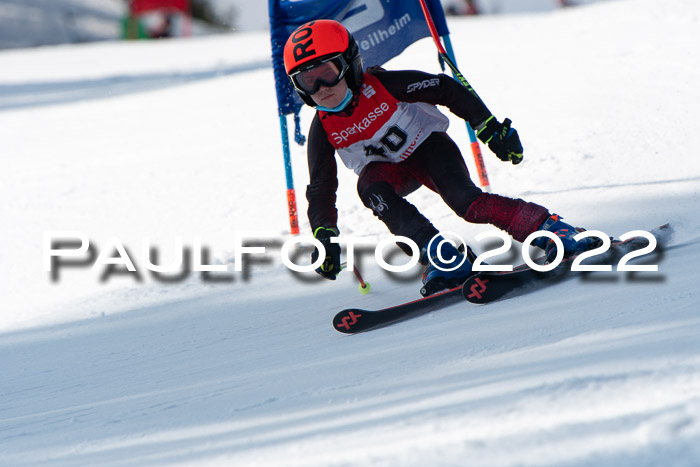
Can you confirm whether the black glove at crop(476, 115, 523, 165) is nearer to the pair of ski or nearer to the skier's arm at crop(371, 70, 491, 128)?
the skier's arm at crop(371, 70, 491, 128)

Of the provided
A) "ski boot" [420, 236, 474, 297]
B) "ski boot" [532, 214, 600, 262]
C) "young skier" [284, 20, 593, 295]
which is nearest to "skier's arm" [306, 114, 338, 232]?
"young skier" [284, 20, 593, 295]

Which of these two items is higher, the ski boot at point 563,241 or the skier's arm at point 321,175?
the skier's arm at point 321,175

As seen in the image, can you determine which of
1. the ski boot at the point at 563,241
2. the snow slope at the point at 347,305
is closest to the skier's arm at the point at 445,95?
the ski boot at the point at 563,241

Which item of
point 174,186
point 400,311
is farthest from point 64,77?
point 400,311

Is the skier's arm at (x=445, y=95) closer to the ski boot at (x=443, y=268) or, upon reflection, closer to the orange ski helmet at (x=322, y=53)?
the orange ski helmet at (x=322, y=53)

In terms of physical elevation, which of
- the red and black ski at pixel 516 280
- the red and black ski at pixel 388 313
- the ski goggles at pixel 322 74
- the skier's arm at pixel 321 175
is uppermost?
the ski goggles at pixel 322 74

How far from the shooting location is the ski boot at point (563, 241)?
3268 mm

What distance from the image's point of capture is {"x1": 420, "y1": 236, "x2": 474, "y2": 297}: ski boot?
334cm

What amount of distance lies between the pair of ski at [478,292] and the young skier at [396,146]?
9 cm

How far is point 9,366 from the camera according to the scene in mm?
3756

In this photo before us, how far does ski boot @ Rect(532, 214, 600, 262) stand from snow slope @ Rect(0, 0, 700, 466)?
0.23m

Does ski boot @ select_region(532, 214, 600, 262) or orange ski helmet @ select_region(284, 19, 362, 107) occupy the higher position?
orange ski helmet @ select_region(284, 19, 362, 107)

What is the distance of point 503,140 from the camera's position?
11.4 ft

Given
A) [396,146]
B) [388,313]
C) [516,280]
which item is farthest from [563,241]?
[396,146]
